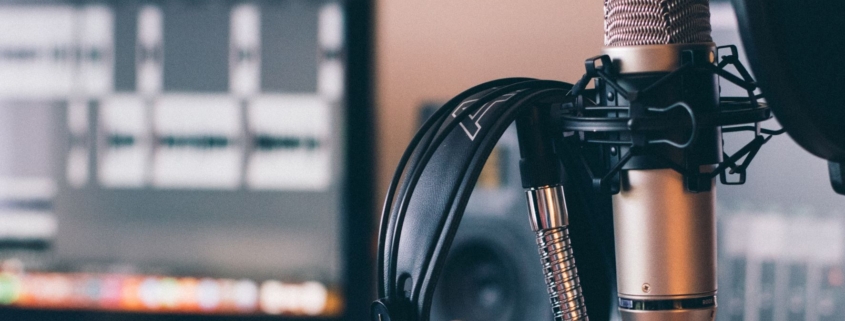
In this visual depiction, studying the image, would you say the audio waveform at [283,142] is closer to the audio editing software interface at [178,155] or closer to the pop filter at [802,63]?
the audio editing software interface at [178,155]

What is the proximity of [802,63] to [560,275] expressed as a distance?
105 millimetres

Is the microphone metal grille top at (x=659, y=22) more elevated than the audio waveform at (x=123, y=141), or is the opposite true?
the audio waveform at (x=123, y=141)

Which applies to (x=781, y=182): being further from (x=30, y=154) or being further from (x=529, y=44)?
(x=30, y=154)

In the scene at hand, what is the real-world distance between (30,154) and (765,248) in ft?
3.53

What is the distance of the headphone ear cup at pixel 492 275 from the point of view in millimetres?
1087

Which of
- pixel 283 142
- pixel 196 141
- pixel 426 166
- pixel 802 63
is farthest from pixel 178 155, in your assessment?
pixel 802 63

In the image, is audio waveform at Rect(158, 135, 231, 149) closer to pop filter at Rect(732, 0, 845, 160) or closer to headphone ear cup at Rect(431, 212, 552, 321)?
headphone ear cup at Rect(431, 212, 552, 321)

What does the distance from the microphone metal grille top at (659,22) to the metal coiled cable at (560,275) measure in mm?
71

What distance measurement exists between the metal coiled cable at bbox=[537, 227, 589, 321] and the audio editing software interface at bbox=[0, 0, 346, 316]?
93 centimetres

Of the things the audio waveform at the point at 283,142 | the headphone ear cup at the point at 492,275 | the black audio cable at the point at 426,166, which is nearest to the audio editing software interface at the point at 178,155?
the audio waveform at the point at 283,142

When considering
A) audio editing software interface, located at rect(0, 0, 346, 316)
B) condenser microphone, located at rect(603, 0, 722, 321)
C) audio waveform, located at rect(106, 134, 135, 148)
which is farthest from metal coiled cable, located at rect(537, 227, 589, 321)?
audio waveform, located at rect(106, 134, 135, 148)

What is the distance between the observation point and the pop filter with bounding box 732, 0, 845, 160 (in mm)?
220

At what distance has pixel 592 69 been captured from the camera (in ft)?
0.89

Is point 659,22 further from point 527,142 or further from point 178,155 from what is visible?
point 178,155
